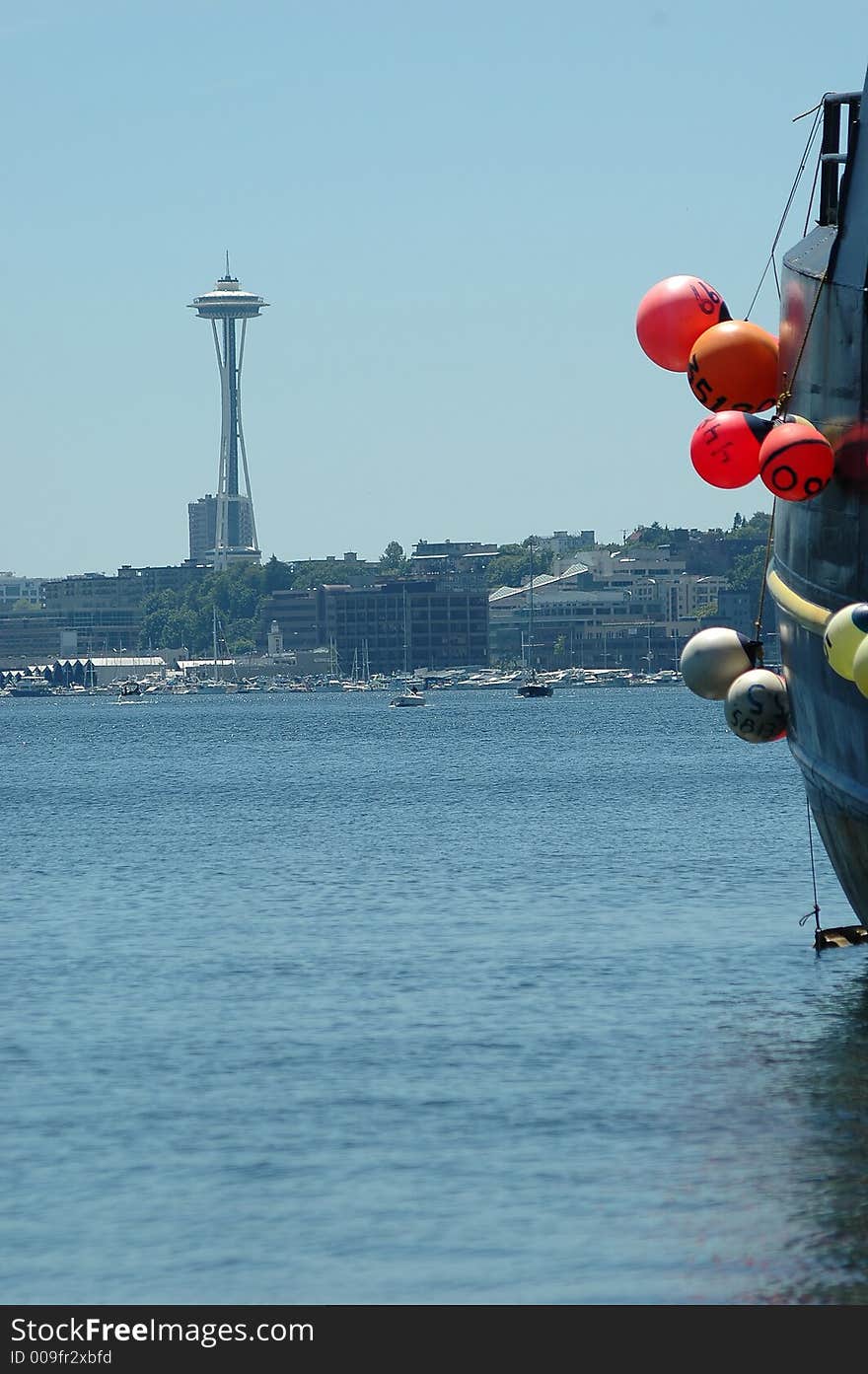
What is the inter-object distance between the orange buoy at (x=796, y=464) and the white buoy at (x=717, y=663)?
4.45 m

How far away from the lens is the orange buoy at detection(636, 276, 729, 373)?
27031 mm

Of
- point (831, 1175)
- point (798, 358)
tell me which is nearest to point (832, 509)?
point (798, 358)

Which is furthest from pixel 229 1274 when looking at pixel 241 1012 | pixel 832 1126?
pixel 241 1012

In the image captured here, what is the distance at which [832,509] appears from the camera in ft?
80.8

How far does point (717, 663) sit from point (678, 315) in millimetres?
3964

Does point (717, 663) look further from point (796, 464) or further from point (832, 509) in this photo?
point (796, 464)

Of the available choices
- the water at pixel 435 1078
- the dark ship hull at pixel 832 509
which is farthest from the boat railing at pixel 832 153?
the water at pixel 435 1078

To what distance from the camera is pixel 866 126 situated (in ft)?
80.0

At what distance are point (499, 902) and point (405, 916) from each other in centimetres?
243

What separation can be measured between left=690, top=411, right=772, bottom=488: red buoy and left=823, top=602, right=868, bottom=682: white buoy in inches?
113

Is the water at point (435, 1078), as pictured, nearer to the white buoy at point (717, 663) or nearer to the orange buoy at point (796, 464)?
the white buoy at point (717, 663)

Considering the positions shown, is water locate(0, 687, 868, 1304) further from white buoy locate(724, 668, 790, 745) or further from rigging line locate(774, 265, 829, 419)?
rigging line locate(774, 265, 829, 419)

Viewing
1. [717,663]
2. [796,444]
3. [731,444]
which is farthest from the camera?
[717,663]

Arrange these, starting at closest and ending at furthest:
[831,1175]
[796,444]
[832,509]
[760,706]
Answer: [831,1175] < [796,444] < [832,509] < [760,706]
